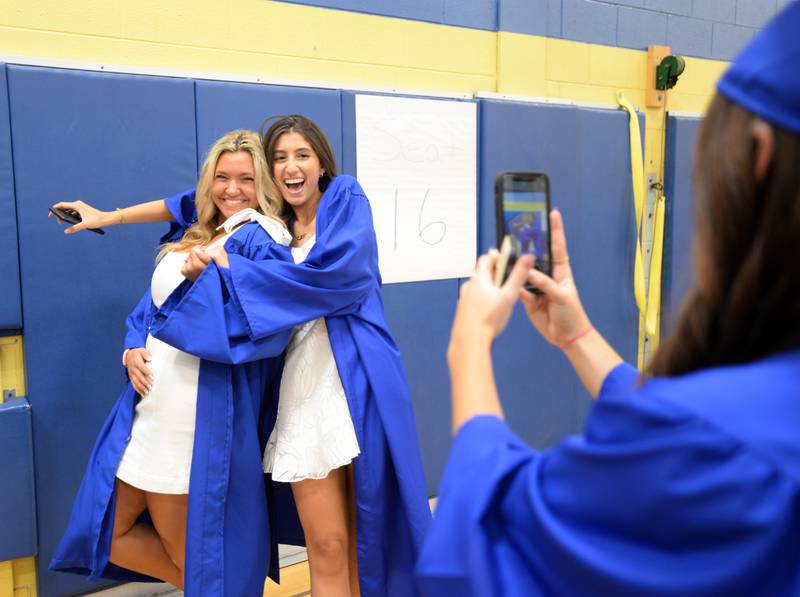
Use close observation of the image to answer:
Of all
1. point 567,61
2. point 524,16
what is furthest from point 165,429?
point 567,61

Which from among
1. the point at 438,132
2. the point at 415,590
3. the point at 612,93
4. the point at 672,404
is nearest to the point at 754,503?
the point at 672,404

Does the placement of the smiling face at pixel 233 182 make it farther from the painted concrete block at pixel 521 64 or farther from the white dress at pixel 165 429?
the painted concrete block at pixel 521 64

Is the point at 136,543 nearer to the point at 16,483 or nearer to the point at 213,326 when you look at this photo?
the point at 16,483

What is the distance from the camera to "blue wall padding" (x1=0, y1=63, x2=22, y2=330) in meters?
2.04

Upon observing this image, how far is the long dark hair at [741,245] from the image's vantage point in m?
0.60

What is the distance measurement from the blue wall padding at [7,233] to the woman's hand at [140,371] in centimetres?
52

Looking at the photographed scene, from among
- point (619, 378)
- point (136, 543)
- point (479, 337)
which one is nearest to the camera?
point (479, 337)

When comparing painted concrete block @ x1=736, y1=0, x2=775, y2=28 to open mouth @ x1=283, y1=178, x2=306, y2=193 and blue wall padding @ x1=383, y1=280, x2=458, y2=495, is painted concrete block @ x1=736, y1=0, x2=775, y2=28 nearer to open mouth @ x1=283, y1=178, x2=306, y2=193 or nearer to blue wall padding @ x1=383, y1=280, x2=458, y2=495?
blue wall padding @ x1=383, y1=280, x2=458, y2=495

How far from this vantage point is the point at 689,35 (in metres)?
3.91

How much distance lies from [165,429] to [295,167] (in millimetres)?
757

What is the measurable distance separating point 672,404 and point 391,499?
1426 millimetres

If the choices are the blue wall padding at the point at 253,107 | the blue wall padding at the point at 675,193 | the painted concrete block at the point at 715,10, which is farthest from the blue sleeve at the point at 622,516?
Result: the painted concrete block at the point at 715,10

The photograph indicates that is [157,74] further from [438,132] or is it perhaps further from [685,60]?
[685,60]

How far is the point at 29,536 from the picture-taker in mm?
2146
